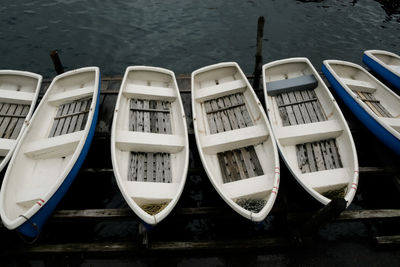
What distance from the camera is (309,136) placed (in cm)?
800

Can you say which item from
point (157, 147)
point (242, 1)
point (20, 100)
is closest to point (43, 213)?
point (157, 147)

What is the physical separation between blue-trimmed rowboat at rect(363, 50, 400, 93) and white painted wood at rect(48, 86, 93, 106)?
12.5 m

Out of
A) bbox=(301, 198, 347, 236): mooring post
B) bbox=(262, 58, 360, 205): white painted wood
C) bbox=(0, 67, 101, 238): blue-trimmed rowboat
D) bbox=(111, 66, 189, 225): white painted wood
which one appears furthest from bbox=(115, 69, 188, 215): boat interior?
bbox=(301, 198, 347, 236): mooring post

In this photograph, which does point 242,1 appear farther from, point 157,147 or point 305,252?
point 305,252

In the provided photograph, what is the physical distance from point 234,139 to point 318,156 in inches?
101

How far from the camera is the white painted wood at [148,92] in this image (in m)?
9.51

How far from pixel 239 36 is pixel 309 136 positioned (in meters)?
10.8

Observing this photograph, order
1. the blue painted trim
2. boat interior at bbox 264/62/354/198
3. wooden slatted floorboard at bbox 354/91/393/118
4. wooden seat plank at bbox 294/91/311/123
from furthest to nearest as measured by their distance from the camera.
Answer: wooden slatted floorboard at bbox 354/91/393/118
wooden seat plank at bbox 294/91/311/123
boat interior at bbox 264/62/354/198
the blue painted trim

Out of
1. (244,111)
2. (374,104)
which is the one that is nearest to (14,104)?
(244,111)

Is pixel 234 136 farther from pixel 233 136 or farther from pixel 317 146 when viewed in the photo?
pixel 317 146

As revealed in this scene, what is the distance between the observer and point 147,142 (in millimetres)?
7730

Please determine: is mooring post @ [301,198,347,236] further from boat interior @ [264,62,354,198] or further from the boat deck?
boat interior @ [264,62,354,198]

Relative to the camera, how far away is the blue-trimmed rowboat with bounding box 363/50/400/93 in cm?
1118

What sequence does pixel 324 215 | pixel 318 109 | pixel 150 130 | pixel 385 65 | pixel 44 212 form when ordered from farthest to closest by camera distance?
pixel 385 65, pixel 318 109, pixel 150 130, pixel 44 212, pixel 324 215
